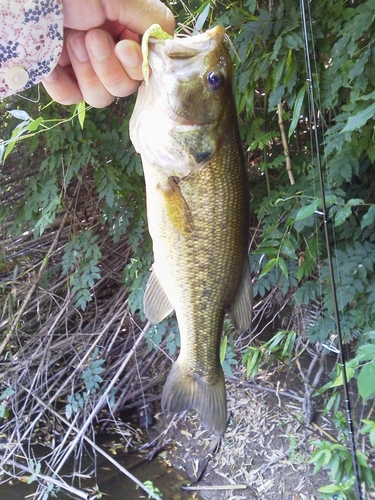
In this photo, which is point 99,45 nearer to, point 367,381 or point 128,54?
point 128,54

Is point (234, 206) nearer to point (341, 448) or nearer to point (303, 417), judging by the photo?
point (341, 448)

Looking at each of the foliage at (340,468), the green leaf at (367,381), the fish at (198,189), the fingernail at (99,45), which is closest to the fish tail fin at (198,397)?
the fish at (198,189)

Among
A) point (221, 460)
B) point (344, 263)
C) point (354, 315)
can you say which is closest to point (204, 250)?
point (344, 263)

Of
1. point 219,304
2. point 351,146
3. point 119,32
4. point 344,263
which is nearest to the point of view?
point 119,32

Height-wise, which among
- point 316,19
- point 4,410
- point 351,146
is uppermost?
point 316,19

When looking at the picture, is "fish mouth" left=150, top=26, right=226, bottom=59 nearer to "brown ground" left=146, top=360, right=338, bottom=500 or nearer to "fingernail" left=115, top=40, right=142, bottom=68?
"fingernail" left=115, top=40, right=142, bottom=68

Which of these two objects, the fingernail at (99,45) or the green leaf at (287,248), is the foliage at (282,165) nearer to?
the green leaf at (287,248)
